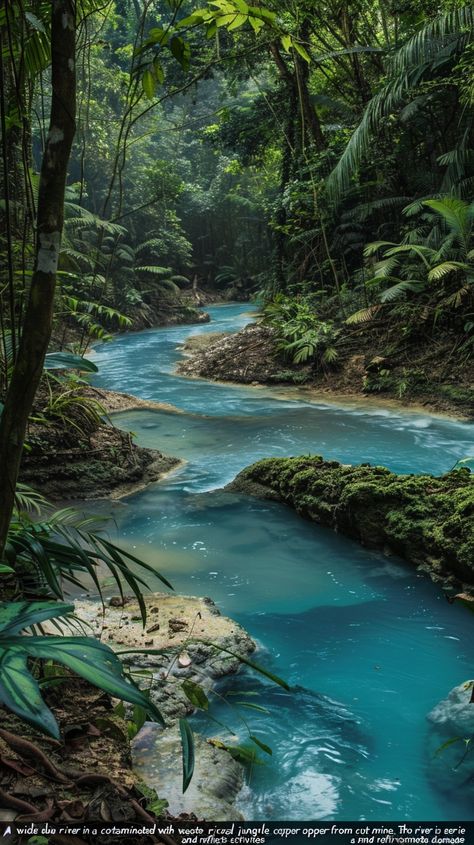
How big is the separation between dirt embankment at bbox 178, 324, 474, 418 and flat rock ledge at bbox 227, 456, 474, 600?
162 inches

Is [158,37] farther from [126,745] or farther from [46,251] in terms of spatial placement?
[126,745]

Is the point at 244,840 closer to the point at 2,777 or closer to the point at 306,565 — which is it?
the point at 2,777

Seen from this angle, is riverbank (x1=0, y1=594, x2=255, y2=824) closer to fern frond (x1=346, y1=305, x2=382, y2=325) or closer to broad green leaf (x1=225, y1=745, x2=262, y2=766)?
broad green leaf (x1=225, y1=745, x2=262, y2=766)

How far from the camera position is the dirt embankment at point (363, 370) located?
30.6 ft

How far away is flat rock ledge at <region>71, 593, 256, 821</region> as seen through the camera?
7.38 ft

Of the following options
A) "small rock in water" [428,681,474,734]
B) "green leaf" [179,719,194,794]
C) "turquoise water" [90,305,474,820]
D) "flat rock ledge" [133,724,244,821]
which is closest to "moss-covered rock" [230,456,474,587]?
"turquoise water" [90,305,474,820]

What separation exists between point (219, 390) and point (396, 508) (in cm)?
693

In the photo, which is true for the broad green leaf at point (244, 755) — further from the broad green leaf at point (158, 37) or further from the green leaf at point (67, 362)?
the broad green leaf at point (158, 37)

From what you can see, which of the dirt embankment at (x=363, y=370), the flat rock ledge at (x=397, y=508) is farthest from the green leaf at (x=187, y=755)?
the dirt embankment at (x=363, y=370)

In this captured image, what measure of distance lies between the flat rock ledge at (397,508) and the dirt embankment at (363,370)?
4114mm

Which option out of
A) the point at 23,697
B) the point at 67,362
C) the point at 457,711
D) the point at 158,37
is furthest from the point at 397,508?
the point at 23,697

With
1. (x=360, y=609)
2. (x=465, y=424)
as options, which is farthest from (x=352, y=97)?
(x=360, y=609)

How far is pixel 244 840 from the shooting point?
1.97 meters

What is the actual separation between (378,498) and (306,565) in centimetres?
69
